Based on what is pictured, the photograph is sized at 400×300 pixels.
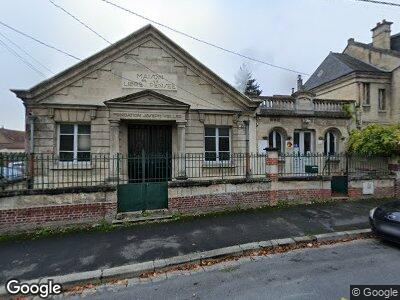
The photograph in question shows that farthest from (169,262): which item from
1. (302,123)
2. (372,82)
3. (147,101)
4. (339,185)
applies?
(372,82)

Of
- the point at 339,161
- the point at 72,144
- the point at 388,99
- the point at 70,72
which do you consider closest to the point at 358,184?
the point at 339,161

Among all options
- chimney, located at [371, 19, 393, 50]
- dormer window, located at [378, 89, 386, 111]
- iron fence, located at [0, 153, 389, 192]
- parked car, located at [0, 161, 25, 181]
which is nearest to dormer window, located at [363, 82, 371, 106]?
dormer window, located at [378, 89, 386, 111]

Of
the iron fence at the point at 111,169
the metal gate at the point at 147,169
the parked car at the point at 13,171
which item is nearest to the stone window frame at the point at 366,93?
the iron fence at the point at 111,169

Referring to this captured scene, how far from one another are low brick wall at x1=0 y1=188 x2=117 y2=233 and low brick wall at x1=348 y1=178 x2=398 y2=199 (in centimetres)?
889

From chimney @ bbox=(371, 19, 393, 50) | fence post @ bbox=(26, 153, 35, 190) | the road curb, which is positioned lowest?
the road curb

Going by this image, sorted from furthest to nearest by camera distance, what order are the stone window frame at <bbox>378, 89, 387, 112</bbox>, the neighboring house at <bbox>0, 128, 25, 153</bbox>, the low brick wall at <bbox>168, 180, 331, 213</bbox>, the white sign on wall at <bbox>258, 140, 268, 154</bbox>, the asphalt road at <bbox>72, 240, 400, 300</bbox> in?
the neighboring house at <bbox>0, 128, 25, 153</bbox>
the stone window frame at <bbox>378, 89, 387, 112</bbox>
the white sign on wall at <bbox>258, 140, 268, 154</bbox>
the low brick wall at <bbox>168, 180, 331, 213</bbox>
the asphalt road at <bbox>72, 240, 400, 300</bbox>

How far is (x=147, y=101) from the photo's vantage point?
1110cm

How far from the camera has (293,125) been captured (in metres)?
14.4

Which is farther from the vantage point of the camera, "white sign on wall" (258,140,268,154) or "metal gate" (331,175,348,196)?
"white sign on wall" (258,140,268,154)

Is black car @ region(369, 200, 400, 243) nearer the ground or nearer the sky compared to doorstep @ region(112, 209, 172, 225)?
nearer the sky

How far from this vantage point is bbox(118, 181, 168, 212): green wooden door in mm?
8116

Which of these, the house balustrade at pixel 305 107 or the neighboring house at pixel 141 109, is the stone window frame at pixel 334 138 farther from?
the neighboring house at pixel 141 109

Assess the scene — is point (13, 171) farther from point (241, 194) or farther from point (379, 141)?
point (379, 141)

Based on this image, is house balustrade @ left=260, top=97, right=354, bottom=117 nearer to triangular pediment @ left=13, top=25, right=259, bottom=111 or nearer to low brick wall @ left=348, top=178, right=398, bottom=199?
triangular pediment @ left=13, top=25, right=259, bottom=111
